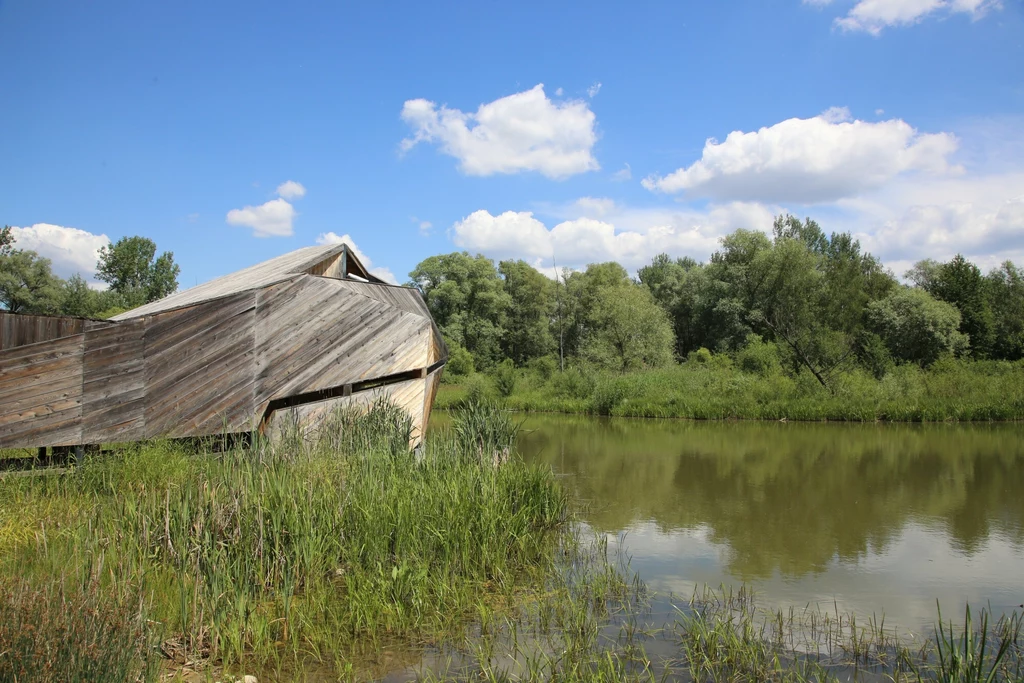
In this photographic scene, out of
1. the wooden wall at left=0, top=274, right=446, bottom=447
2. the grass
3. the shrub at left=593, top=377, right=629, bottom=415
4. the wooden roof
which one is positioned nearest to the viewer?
the grass

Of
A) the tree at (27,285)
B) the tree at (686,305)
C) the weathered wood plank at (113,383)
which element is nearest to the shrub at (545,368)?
the tree at (686,305)

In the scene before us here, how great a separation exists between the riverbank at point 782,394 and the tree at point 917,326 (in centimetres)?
206

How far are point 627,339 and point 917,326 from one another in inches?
Answer: 446

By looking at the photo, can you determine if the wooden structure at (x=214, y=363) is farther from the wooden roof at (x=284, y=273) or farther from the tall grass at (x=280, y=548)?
the tall grass at (x=280, y=548)

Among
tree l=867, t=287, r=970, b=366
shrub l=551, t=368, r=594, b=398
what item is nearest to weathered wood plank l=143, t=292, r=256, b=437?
shrub l=551, t=368, r=594, b=398

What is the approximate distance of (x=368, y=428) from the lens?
8969 millimetres

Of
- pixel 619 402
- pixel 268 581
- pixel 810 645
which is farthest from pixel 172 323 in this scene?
pixel 619 402

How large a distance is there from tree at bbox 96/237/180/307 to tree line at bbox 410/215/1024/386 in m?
16.6

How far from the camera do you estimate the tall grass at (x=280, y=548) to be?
14.8 feet

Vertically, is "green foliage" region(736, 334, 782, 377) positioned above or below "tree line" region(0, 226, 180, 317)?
below

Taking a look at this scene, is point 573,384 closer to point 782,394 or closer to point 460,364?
point 460,364

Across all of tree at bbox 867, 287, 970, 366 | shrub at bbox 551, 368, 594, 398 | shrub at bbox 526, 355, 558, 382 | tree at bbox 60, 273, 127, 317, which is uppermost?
tree at bbox 60, 273, 127, 317

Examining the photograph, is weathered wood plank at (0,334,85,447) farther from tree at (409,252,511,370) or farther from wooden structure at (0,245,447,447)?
tree at (409,252,511,370)

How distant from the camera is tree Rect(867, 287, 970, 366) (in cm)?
2711
